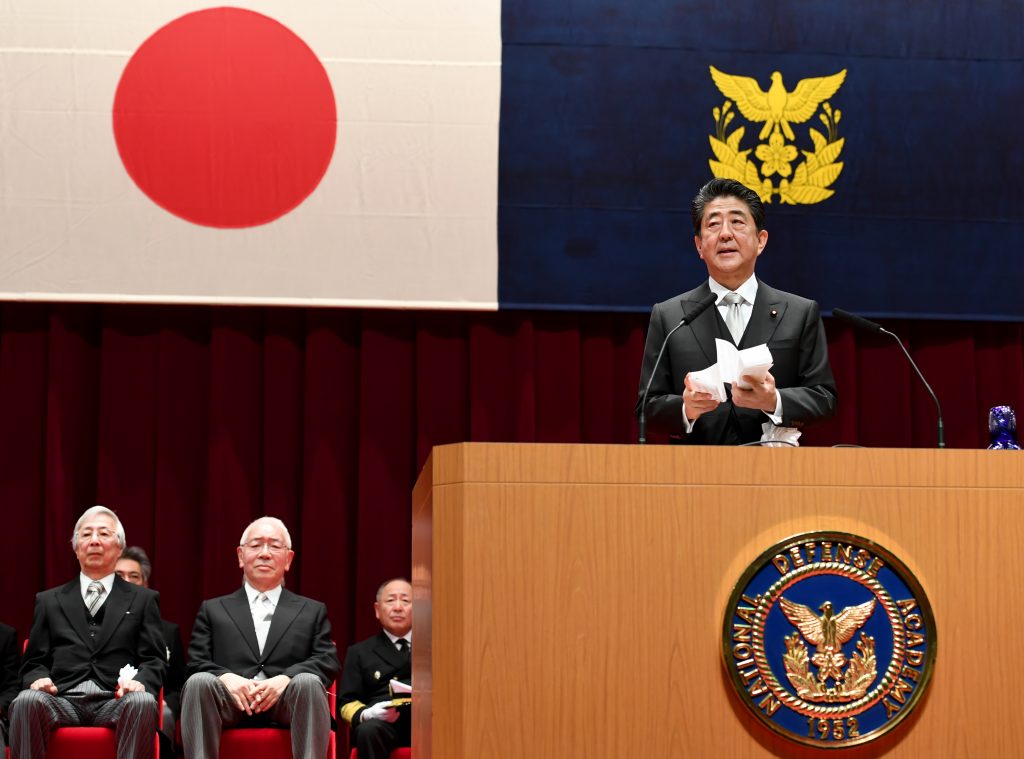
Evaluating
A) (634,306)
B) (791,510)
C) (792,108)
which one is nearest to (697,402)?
(791,510)

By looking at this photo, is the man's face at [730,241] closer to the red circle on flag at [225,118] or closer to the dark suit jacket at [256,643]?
the dark suit jacket at [256,643]

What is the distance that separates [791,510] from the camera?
6.58 feet

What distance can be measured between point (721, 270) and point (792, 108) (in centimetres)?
288

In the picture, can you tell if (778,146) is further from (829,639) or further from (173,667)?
(829,639)

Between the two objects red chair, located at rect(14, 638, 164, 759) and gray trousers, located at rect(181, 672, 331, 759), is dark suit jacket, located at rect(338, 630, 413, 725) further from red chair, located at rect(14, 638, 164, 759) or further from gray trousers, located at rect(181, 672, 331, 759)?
red chair, located at rect(14, 638, 164, 759)

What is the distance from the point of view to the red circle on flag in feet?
16.9

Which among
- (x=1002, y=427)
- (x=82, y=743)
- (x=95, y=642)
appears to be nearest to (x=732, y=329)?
(x=1002, y=427)

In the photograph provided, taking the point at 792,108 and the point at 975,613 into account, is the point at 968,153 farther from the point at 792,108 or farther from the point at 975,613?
the point at 975,613

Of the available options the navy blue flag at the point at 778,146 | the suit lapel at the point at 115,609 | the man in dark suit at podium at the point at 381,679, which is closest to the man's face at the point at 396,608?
the man in dark suit at podium at the point at 381,679

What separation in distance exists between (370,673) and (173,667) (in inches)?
28.8

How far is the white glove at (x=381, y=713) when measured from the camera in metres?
4.33

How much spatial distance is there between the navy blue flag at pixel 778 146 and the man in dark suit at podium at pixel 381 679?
133 centimetres

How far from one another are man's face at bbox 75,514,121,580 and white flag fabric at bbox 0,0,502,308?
3.36ft

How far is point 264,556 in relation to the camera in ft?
15.0
